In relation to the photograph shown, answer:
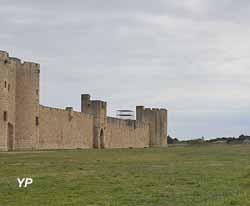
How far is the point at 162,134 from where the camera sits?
6862 centimetres

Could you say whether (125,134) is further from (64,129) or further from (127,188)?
(127,188)

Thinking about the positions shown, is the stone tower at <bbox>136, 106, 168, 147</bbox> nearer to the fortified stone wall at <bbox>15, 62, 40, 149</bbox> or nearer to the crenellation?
the crenellation

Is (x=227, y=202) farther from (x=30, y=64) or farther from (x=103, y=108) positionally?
(x=103, y=108)

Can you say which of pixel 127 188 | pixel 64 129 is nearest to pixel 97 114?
pixel 64 129

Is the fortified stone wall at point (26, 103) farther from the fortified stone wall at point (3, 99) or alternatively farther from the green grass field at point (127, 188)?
the green grass field at point (127, 188)

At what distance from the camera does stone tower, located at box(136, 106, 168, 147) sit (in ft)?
224

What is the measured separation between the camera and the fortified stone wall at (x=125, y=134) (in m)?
55.6

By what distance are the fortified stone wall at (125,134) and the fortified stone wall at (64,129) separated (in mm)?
4633

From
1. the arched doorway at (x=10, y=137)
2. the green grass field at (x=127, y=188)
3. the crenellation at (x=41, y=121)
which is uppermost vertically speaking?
the crenellation at (x=41, y=121)

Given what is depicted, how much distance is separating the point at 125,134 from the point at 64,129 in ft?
54.0

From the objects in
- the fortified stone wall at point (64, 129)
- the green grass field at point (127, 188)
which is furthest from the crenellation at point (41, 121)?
the green grass field at point (127, 188)

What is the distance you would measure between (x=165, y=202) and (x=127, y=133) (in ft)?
165

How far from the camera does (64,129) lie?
44.3 metres

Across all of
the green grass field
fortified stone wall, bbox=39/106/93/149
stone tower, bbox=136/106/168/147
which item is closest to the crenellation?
fortified stone wall, bbox=39/106/93/149
